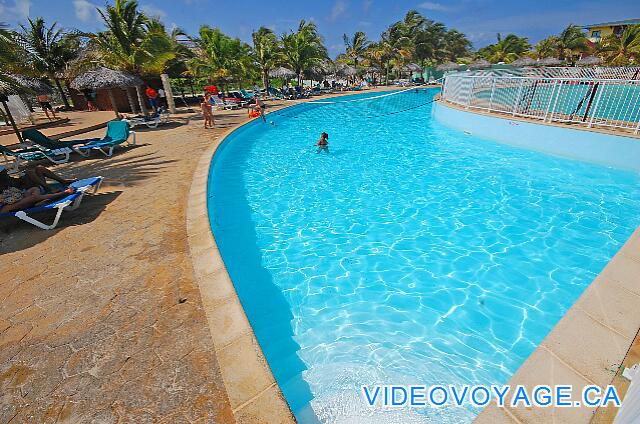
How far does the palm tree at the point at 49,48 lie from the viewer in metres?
19.6

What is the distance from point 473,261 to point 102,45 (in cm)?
2119

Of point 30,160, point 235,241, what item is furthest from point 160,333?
point 30,160

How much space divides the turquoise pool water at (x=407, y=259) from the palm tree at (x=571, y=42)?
170 ft

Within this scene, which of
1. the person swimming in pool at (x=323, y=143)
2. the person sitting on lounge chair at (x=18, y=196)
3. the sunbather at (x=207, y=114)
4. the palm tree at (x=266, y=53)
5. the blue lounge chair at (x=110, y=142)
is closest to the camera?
the person sitting on lounge chair at (x=18, y=196)

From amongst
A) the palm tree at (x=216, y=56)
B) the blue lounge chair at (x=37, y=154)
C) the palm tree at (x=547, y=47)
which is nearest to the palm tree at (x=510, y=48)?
the palm tree at (x=547, y=47)

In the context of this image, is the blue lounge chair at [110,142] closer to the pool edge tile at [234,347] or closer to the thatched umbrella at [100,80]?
the thatched umbrella at [100,80]

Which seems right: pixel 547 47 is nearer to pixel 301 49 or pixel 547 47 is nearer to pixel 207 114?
pixel 301 49

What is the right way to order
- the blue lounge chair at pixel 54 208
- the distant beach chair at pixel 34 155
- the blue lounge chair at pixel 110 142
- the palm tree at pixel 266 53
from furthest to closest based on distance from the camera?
the palm tree at pixel 266 53, the blue lounge chair at pixel 110 142, the distant beach chair at pixel 34 155, the blue lounge chair at pixel 54 208

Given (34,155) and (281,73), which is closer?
(34,155)

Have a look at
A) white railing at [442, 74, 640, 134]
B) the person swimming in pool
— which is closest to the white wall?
white railing at [442, 74, 640, 134]

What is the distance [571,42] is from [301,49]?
4405 cm

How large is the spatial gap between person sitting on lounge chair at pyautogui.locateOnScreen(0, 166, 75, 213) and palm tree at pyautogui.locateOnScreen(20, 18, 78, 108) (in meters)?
20.1

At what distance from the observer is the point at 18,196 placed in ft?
17.7

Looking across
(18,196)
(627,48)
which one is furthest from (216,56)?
(627,48)
